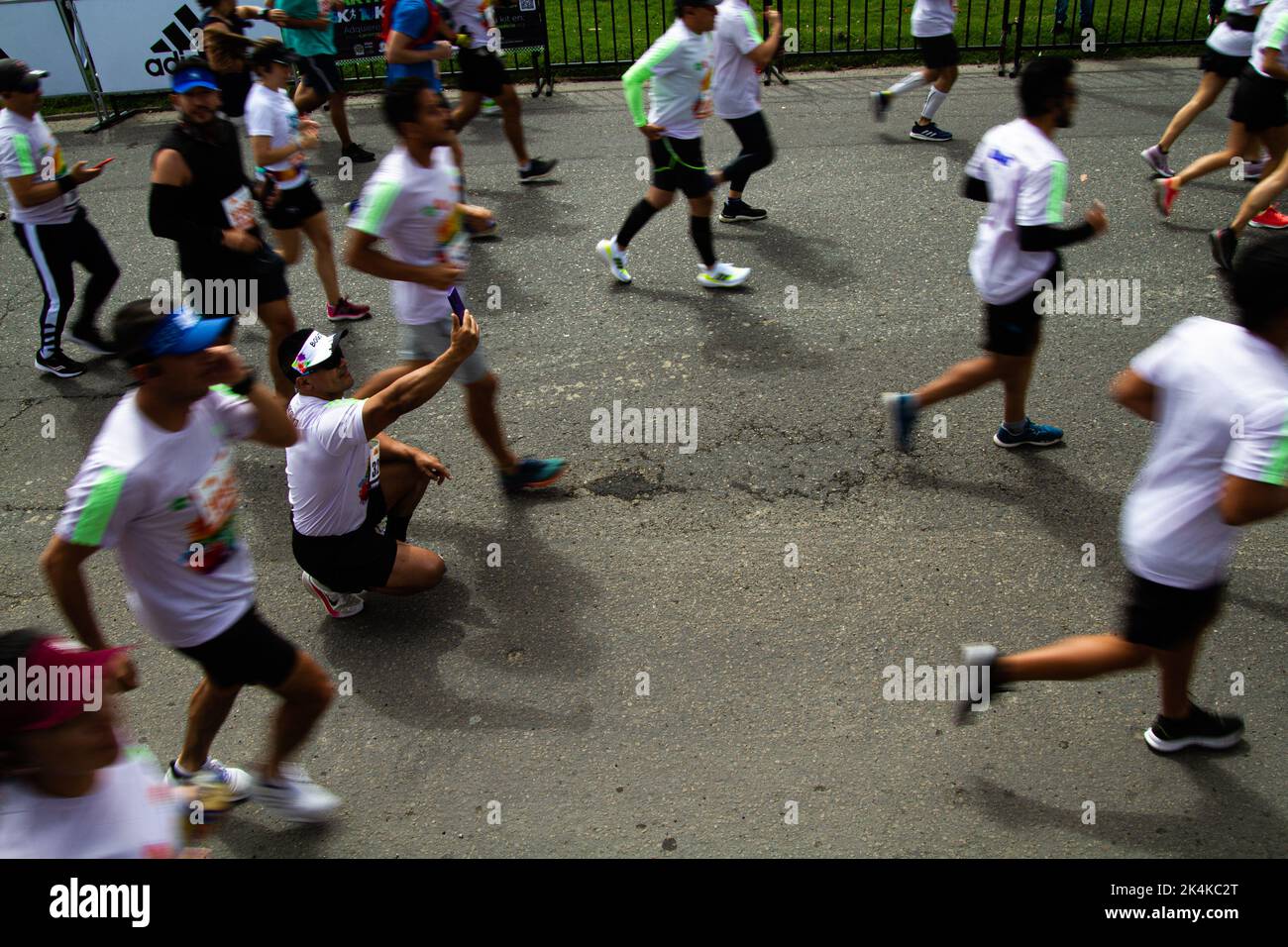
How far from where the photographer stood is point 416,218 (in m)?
4.77

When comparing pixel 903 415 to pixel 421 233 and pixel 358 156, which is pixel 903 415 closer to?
pixel 421 233

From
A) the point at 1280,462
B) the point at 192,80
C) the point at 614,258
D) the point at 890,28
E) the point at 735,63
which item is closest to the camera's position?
the point at 1280,462

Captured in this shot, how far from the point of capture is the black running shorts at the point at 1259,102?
674cm

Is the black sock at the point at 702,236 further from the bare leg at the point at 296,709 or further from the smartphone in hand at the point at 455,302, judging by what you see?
the bare leg at the point at 296,709

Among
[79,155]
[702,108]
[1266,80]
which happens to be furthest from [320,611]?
[79,155]

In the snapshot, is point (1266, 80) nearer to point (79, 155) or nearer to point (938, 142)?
point (938, 142)

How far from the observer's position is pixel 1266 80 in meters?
6.73

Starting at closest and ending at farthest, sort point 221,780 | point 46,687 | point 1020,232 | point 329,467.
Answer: point 46,687
point 221,780
point 329,467
point 1020,232

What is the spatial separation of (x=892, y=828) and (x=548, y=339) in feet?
12.9

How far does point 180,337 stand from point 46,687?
122 cm

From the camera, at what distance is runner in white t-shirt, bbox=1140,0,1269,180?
296 inches

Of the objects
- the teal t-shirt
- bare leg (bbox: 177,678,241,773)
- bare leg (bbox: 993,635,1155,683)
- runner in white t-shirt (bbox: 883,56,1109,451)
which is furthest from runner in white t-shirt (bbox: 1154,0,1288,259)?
the teal t-shirt

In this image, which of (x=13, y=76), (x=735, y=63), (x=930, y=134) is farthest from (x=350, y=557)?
(x=930, y=134)

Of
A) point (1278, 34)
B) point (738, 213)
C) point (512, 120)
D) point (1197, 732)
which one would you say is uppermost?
point (1278, 34)
